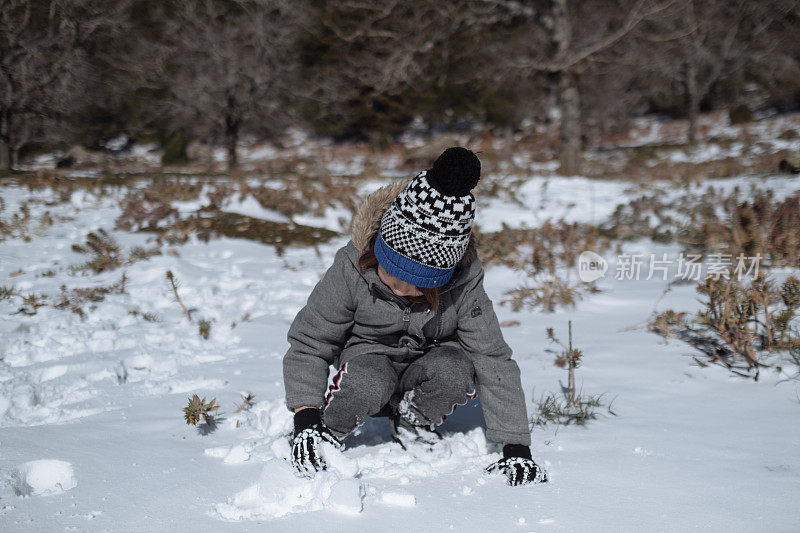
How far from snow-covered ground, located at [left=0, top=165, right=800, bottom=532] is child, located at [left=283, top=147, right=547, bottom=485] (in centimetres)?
13

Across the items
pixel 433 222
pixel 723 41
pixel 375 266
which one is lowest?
pixel 375 266

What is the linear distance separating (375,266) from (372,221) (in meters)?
0.16

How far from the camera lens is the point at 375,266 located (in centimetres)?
198

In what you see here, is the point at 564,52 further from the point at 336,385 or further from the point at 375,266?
the point at 336,385

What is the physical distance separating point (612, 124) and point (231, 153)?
47.6 ft

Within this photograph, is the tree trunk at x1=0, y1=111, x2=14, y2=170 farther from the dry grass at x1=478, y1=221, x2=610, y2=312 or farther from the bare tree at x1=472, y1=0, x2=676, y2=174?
the dry grass at x1=478, y1=221, x2=610, y2=312

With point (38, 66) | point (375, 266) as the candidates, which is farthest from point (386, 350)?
point (38, 66)

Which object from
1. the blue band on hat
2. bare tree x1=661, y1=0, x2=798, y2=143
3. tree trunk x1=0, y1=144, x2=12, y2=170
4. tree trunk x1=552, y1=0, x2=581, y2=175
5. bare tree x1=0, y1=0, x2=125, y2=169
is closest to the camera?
the blue band on hat

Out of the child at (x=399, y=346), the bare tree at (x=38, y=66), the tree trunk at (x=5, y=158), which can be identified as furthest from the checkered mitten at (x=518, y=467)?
the tree trunk at (x=5, y=158)

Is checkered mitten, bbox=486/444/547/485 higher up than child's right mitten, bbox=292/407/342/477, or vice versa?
child's right mitten, bbox=292/407/342/477

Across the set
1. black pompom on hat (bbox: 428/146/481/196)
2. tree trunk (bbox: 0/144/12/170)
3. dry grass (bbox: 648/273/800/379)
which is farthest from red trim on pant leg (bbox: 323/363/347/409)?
tree trunk (bbox: 0/144/12/170)

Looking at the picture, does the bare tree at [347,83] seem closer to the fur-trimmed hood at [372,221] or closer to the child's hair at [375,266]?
the fur-trimmed hood at [372,221]

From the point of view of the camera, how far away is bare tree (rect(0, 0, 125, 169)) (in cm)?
855

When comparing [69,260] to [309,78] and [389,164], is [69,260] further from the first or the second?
[309,78]
